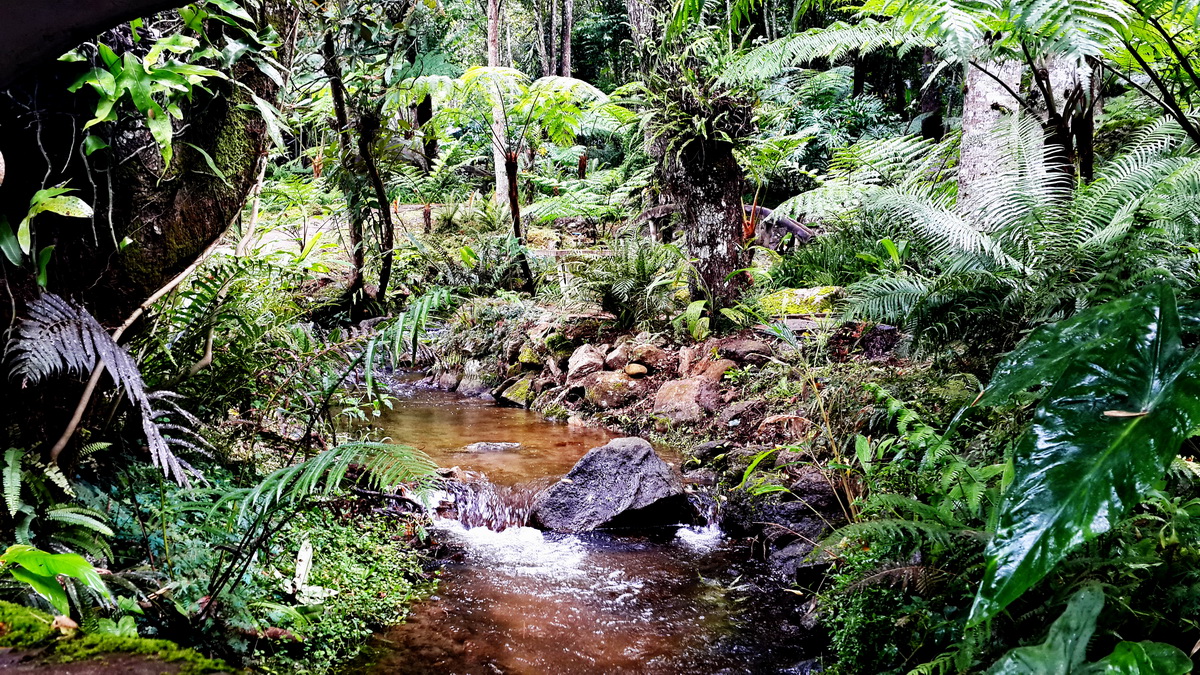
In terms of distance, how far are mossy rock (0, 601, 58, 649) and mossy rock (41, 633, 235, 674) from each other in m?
0.04

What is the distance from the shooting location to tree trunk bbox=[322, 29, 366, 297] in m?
4.98

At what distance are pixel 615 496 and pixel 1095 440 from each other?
3.38 meters

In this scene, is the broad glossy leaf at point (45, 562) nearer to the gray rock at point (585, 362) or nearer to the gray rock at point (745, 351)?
the gray rock at point (745, 351)

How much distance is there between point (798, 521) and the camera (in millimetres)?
3529

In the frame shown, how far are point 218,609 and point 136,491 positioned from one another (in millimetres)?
547

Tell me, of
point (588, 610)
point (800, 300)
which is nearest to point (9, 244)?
point (588, 610)

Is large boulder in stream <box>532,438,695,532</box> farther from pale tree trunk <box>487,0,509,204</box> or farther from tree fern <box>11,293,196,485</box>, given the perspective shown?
pale tree trunk <box>487,0,509,204</box>

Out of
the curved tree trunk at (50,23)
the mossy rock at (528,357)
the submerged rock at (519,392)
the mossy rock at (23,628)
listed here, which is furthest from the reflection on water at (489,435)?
the curved tree trunk at (50,23)

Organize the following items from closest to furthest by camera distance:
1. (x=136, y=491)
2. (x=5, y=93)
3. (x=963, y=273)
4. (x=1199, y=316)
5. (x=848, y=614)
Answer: (x=1199, y=316) < (x=5, y=93) < (x=136, y=491) < (x=848, y=614) < (x=963, y=273)

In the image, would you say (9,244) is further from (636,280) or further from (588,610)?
(636,280)

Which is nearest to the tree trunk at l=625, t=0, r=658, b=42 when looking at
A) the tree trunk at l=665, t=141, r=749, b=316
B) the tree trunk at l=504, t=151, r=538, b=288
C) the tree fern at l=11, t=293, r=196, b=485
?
the tree trunk at l=665, t=141, r=749, b=316

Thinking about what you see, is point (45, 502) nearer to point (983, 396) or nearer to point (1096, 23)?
point (983, 396)

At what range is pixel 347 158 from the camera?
5.68 meters

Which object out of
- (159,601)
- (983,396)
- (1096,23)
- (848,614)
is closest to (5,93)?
(159,601)
